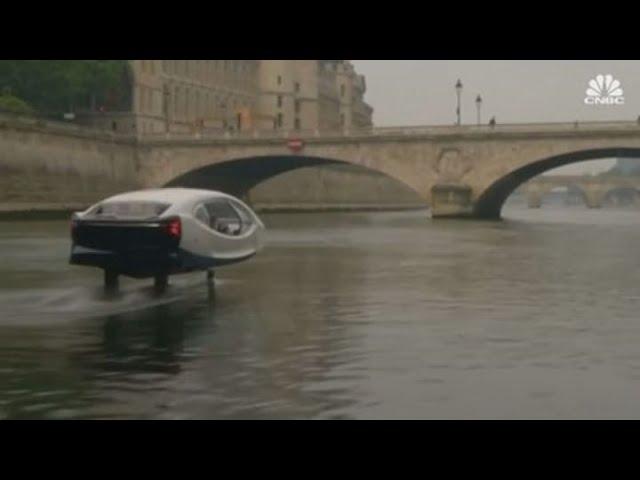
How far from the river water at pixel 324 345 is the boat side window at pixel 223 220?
1.20 metres

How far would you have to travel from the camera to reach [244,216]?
68.3ft

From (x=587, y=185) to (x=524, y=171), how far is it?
10041 centimetres

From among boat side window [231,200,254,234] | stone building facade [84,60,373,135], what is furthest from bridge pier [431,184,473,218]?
boat side window [231,200,254,234]

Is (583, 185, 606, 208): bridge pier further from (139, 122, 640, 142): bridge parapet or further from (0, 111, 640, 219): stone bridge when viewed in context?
(139, 122, 640, 142): bridge parapet

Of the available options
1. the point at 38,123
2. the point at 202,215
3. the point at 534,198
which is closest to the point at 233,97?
the point at 38,123

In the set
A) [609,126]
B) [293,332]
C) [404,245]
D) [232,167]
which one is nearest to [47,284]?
[293,332]

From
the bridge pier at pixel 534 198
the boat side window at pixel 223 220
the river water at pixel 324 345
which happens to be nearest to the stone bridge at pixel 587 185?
the bridge pier at pixel 534 198

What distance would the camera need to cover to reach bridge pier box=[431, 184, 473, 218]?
80.0 m

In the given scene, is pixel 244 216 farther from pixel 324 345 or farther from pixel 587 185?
pixel 587 185

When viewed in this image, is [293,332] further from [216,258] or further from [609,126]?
[609,126]
